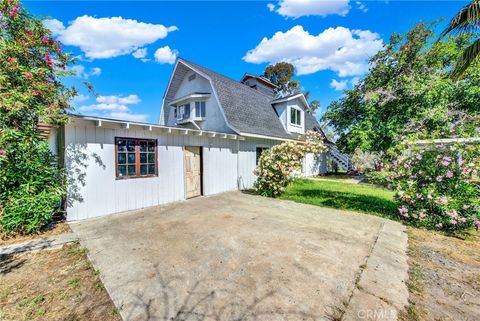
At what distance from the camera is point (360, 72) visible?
1595 cm

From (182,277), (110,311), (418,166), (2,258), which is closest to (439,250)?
(418,166)

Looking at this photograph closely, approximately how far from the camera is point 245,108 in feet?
37.6

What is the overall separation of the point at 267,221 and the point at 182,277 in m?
2.89

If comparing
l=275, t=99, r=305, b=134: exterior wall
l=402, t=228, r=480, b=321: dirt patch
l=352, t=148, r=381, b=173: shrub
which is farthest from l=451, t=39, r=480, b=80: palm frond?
l=352, t=148, r=381, b=173: shrub

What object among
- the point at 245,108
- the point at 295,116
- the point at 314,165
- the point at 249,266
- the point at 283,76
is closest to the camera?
the point at 249,266

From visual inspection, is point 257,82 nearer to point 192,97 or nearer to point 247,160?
point 192,97

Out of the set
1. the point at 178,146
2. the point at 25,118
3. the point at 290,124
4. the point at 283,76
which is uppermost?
the point at 283,76

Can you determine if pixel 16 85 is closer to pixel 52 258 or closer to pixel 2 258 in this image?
pixel 2 258

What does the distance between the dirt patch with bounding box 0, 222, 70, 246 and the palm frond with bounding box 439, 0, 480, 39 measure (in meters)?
10.7

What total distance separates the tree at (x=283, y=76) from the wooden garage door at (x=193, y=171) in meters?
23.8

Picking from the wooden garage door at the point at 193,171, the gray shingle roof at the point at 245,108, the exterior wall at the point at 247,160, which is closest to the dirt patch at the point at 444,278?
the wooden garage door at the point at 193,171

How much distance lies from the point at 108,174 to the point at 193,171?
121 inches

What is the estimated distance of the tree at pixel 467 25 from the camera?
4785 mm

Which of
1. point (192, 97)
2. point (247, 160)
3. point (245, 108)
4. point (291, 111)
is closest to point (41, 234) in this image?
point (247, 160)
